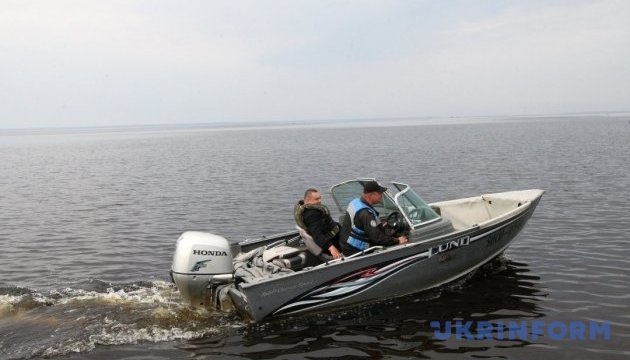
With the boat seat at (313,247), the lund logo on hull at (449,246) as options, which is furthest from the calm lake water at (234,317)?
the boat seat at (313,247)

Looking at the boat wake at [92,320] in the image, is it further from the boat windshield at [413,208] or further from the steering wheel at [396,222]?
the boat windshield at [413,208]

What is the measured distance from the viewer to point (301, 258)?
899 centimetres

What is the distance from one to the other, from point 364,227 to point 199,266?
2.79m

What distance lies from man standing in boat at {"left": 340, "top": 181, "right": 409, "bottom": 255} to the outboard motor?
6.89ft

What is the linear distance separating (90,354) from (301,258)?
3604 mm

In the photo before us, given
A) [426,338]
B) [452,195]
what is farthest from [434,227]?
[452,195]

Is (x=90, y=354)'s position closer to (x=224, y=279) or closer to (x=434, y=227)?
(x=224, y=279)

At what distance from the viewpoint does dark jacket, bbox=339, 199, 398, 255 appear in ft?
28.3

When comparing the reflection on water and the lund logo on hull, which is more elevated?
Answer: the lund logo on hull

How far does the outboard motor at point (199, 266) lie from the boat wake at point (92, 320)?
45 centimetres

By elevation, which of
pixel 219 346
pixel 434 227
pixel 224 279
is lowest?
pixel 219 346

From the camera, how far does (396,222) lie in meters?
9.36

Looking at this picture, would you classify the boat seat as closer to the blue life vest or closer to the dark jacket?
the dark jacket

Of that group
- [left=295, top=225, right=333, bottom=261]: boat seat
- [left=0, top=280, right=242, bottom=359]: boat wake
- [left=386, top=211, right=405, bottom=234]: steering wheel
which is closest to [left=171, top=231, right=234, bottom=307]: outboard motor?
[left=0, top=280, right=242, bottom=359]: boat wake
